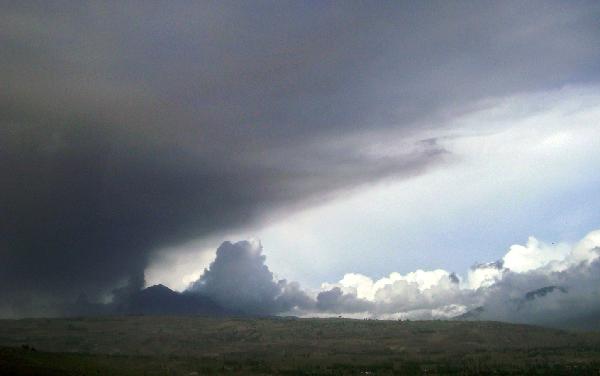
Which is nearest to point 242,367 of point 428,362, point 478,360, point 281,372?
point 281,372

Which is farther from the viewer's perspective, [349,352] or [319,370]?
[349,352]

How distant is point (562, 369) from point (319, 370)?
194ft

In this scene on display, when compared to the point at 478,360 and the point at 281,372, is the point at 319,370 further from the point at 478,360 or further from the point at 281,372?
the point at 478,360

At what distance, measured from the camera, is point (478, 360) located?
158 meters

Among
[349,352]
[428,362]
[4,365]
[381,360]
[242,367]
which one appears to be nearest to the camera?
[4,365]

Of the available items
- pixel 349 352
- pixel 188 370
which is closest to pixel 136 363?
pixel 188 370

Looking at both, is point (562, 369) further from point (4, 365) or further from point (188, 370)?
point (4, 365)

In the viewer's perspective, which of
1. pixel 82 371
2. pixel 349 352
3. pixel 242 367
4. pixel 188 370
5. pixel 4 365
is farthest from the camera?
pixel 349 352

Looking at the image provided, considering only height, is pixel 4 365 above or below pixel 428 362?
above

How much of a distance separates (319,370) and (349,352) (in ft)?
229

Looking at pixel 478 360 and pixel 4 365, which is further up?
pixel 4 365

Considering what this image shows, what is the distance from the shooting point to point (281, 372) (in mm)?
126000

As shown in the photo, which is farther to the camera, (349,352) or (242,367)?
(349,352)

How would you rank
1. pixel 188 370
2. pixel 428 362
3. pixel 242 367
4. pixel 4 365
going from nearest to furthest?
1. pixel 4 365
2. pixel 188 370
3. pixel 242 367
4. pixel 428 362
